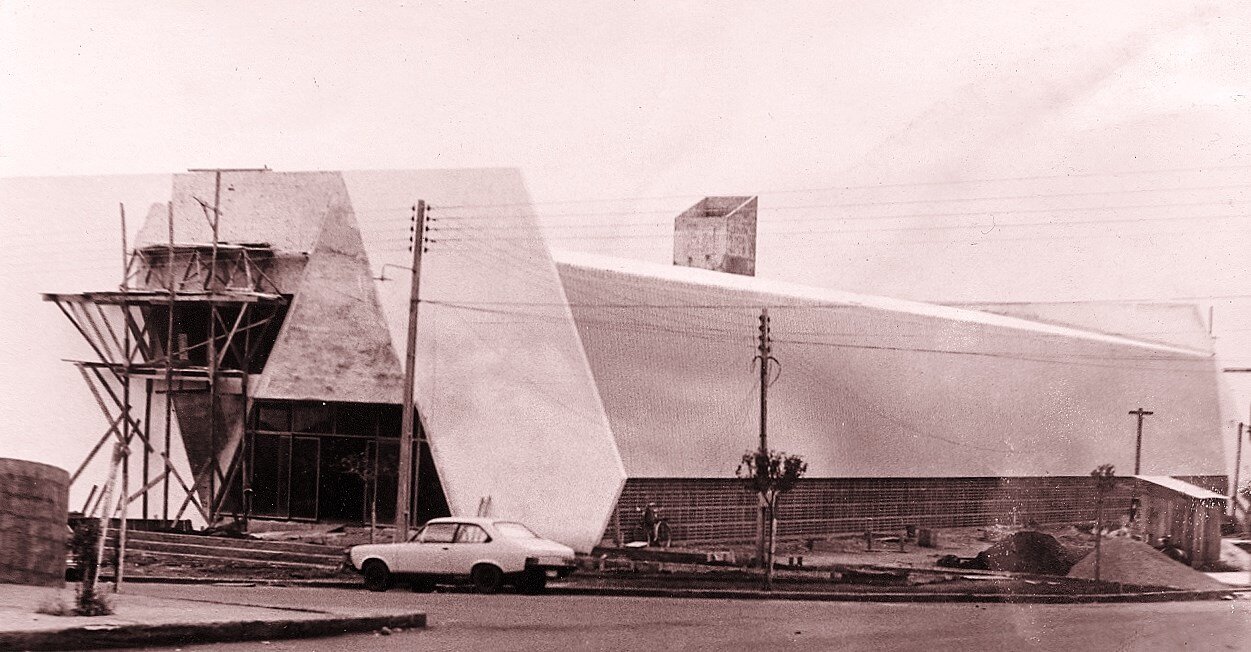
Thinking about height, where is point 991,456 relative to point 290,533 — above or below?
above

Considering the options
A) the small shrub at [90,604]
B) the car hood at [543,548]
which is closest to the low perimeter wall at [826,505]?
the car hood at [543,548]

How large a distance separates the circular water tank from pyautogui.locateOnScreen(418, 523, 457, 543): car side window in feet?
19.1

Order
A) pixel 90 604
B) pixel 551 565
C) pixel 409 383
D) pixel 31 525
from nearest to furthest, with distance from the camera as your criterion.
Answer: pixel 90 604
pixel 31 525
pixel 551 565
pixel 409 383

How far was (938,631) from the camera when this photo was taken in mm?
12797

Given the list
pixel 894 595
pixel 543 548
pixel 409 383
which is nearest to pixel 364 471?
pixel 409 383

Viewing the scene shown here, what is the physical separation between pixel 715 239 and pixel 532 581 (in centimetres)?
824

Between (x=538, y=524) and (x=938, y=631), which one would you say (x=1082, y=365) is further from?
(x=938, y=631)

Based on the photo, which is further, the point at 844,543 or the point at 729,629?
the point at 844,543

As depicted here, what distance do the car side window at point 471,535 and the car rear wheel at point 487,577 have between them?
334 millimetres

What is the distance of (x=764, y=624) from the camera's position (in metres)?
13.3

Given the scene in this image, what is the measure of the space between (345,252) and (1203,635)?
15.8m

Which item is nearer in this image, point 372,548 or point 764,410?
point 372,548

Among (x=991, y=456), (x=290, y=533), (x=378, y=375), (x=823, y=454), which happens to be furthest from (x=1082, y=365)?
(x=290, y=533)

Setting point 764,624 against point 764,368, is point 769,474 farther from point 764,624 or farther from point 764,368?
point 764,624
